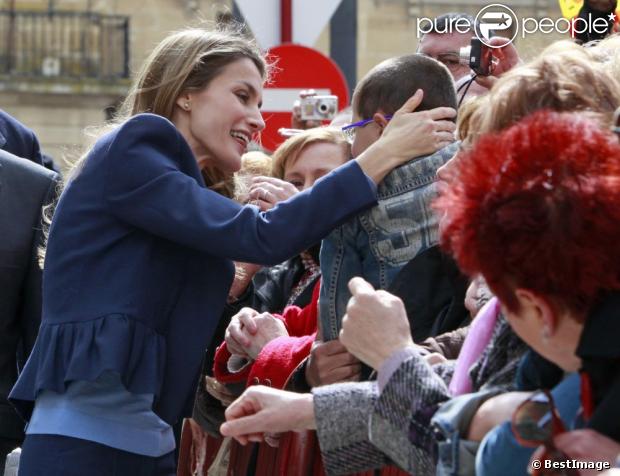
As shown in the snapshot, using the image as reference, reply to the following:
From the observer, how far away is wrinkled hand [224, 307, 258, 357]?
3.84 metres

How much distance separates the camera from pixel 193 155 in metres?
3.54

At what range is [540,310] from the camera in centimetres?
228

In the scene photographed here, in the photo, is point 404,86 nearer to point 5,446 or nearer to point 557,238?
point 557,238

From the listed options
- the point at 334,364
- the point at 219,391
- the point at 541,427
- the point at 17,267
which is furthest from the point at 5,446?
the point at 541,427

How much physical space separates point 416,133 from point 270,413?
84cm

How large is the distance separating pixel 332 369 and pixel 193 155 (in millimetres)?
625

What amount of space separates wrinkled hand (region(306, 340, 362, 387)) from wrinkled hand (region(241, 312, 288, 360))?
1.41 feet

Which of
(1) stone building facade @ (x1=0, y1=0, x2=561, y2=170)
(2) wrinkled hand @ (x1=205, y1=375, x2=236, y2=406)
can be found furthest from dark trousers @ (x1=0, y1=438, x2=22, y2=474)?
(1) stone building facade @ (x1=0, y1=0, x2=561, y2=170)

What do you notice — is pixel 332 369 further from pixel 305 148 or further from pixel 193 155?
pixel 305 148

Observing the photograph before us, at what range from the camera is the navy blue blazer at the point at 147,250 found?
3.34m

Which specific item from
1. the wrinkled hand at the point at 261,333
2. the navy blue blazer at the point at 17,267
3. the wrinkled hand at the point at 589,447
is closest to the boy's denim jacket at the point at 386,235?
the wrinkled hand at the point at 261,333

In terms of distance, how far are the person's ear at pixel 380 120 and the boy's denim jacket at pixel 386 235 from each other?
0.50 feet

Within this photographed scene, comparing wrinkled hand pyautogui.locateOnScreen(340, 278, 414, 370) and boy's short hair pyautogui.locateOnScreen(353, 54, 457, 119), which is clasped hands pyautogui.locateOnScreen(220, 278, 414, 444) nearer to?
wrinkled hand pyautogui.locateOnScreen(340, 278, 414, 370)

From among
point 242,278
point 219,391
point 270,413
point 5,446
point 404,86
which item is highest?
point 404,86
